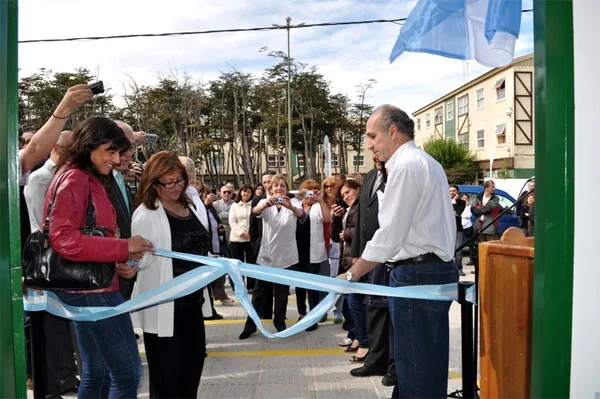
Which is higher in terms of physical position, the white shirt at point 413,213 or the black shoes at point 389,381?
the white shirt at point 413,213

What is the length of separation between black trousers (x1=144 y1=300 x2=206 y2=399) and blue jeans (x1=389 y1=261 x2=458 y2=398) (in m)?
1.21

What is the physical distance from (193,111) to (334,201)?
3217 centimetres

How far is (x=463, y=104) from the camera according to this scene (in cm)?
4228

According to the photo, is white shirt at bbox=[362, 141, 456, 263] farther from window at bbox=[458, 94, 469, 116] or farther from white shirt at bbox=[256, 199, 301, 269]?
window at bbox=[458, 94, 469, 116]

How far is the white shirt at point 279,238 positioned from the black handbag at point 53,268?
359 centimetres

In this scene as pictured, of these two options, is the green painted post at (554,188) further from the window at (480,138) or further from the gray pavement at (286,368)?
the window at (480,138)

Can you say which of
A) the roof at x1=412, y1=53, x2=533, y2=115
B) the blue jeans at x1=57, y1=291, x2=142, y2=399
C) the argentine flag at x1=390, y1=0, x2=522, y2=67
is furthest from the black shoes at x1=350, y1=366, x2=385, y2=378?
the roof at x1=412, y1=53, x2=533, y2=115

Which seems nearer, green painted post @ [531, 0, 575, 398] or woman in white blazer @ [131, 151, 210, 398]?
green painted post @ [531, 0, 575, 398]

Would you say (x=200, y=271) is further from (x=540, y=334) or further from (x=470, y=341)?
(x=540, y=334)

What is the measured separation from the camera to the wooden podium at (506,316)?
240cm

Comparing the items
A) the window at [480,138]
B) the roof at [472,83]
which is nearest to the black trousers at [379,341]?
the roof at [472,83]

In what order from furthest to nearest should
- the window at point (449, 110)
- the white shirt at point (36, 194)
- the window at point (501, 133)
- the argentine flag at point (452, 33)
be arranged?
1. the window at point (449, 110)
2. the window at point (501, 133)
3. the white shirt at point (36, 194)
4. the argentine flag at point (452, 33)

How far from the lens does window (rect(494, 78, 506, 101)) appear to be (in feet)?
114

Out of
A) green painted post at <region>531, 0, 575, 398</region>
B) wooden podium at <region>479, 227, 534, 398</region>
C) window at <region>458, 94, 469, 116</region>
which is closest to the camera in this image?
green painted post at <region>531, 0, 575, 398</region>
